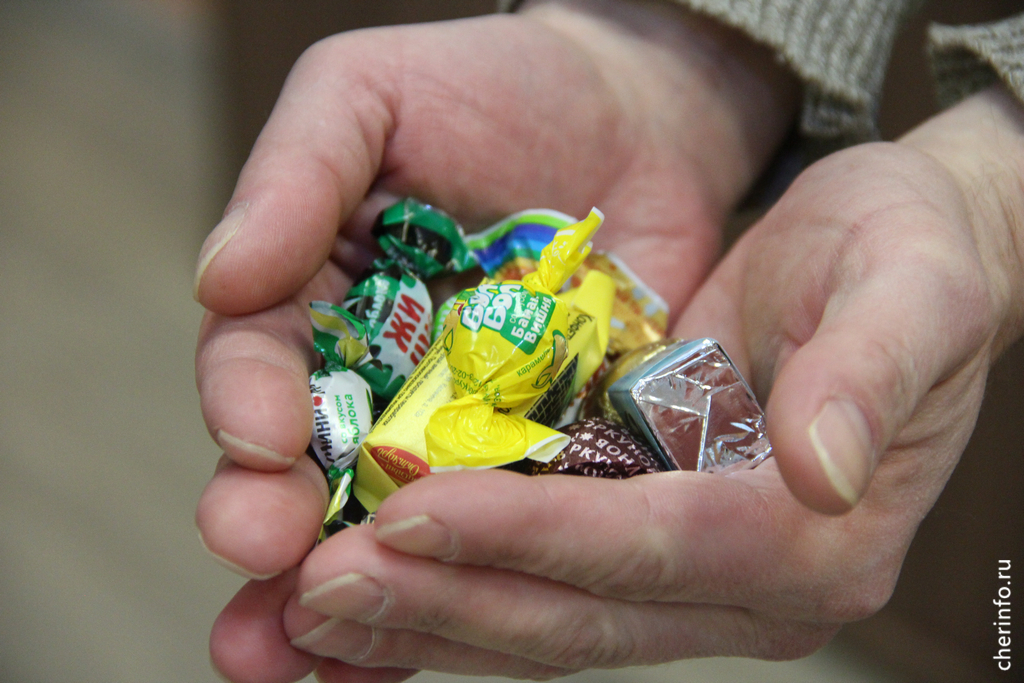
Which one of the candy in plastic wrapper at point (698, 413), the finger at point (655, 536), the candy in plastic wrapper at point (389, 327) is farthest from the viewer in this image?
the candy in plastic wrapper at point (389, 327)

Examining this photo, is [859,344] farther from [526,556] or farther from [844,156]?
[844,156]

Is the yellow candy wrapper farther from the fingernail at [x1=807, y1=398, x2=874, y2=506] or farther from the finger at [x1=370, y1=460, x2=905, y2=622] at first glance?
the fingernail at [x1=807, y1=398, x2=874, y2=506]

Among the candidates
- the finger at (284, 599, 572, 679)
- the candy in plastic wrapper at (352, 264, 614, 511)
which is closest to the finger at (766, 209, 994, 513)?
the candy in plastic wrapper at (352, 264, 614, 511)

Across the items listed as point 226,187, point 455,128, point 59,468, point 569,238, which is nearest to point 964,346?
point 569,238

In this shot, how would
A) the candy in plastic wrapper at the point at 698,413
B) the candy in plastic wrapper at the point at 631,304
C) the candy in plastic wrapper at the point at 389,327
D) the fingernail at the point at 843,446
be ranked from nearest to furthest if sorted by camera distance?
the fingernail at the point at 843,446 → the candy in plastic wrapper at the point at 698,413 → the candy in plastic wrapper at the point at 389,327 → the candy in plastic wrapper at the point at 631,304

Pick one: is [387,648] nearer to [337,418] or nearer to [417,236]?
[337,418]
